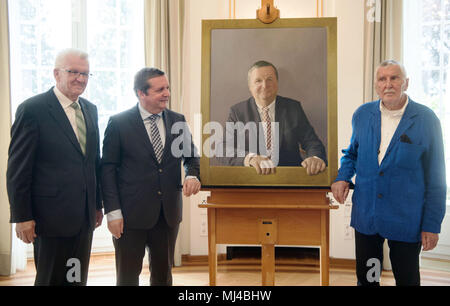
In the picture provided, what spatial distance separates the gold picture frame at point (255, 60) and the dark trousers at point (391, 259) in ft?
1.37

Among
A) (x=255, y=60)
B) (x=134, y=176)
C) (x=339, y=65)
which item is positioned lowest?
(x=134, y=176)

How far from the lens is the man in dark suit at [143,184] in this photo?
218cm

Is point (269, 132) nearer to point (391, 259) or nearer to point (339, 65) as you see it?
point (391, 259)

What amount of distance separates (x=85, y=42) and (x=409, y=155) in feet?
11.7

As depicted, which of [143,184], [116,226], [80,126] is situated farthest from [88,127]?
[116,226]

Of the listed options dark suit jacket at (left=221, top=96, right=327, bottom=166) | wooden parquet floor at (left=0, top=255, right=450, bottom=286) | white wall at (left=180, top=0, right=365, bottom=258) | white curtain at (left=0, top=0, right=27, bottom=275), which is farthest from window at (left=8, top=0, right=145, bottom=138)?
dark suit jacket at (left=221, top=96, right=327, bottom=166)

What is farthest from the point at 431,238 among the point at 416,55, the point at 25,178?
Answer: the point at 416,55

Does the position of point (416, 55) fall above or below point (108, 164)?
above

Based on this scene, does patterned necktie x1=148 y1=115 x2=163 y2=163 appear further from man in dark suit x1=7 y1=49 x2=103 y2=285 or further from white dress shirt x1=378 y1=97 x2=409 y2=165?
white dress shirt x1=378 y1=97 x2=409 y2=165

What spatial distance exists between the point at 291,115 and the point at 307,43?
1.47ft

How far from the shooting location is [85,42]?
14.4ft

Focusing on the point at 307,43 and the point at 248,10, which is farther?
the point at 248,10
